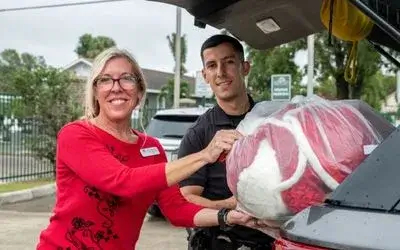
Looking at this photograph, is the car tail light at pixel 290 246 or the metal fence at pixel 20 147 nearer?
the car tail light at pixel 290 246

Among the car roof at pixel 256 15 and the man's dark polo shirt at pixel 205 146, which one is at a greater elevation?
the car roof at pixel 256 15

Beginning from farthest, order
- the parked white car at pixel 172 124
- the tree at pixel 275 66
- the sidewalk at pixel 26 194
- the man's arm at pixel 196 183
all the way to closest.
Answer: the tree at pixel 275 66 < the sidewalk at pixel 26 194 < the parked white car at pixel 172 124 < the man's arm at pixel 196 183

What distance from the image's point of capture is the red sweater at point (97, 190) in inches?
98.3

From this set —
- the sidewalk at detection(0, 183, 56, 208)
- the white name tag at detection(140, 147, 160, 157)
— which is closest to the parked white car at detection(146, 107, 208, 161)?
the sidewalk at detection(0, 183, 56, 208)

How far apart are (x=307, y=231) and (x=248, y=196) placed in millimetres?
517

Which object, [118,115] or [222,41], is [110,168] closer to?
[118,115]

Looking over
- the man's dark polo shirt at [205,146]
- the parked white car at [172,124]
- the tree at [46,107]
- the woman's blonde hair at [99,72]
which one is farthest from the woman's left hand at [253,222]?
the tree at [46,107]

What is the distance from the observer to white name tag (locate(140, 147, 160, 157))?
2.84 metres

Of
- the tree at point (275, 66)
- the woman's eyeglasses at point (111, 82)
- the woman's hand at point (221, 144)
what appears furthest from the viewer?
the tree at point (275, 66)

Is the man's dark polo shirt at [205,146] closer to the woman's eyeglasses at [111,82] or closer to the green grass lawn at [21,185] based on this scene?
the woman's eyeglasses at [111,82]

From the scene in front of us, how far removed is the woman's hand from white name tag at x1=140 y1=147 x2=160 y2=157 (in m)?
0.41

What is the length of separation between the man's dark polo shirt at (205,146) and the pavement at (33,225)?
5194 mm

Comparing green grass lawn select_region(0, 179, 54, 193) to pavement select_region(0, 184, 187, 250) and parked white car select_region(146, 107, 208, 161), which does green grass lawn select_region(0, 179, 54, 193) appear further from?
parked white car select_region(146, 107, 208, 161)

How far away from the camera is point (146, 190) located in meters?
2.50
